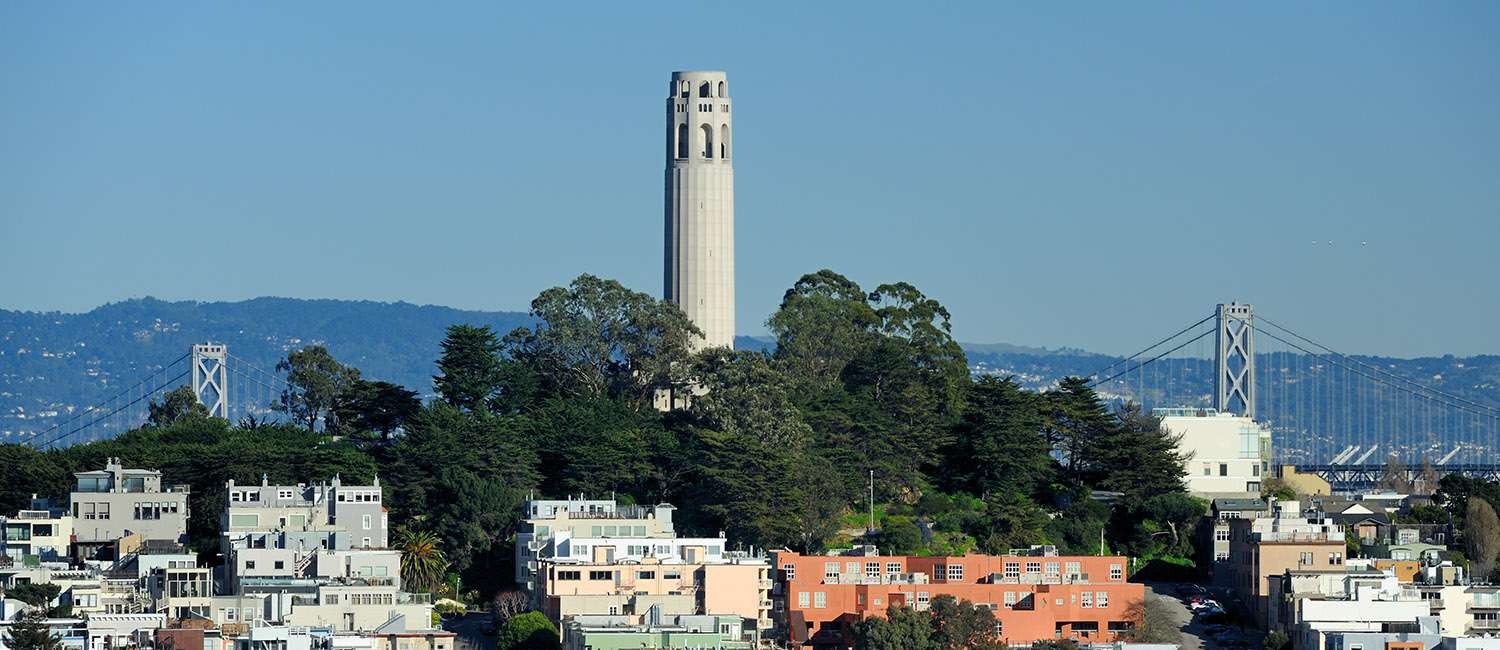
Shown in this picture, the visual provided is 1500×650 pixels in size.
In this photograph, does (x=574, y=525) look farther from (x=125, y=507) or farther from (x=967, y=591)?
(x=125, y=507)

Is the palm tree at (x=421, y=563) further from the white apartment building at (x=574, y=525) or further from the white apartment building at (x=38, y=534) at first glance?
the white apartment building at (x=38, y=534)

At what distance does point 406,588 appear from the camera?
6625 centimetres

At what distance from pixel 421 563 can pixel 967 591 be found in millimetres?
10956

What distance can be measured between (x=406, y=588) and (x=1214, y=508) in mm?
19578

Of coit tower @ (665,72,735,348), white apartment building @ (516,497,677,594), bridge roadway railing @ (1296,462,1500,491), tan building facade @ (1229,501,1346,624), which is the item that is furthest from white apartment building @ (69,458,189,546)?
bridge roadway railing @ (1296,462,1500,491)

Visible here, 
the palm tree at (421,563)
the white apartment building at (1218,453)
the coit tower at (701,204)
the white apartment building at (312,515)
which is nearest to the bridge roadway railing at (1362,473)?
the white apartment building at (1218,453)

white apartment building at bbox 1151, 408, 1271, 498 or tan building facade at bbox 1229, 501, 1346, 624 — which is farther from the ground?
white apartment building at bbox 1151, 408, 1271, 498

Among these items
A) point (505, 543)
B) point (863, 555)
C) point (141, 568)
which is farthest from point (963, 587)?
point (141, 568)

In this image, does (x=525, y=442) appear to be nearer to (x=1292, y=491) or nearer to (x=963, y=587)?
(x=963, y=587)

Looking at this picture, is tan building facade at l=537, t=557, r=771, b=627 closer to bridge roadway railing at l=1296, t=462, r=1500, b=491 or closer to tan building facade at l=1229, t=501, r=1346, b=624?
tan building facade at l=1229, t=501, r=1346, b=624

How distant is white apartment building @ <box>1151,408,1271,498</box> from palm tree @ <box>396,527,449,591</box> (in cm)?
2104

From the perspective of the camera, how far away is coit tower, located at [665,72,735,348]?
82.9m

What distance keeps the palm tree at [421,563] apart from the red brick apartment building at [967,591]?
6.82 meters

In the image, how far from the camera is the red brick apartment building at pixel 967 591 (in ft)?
214
